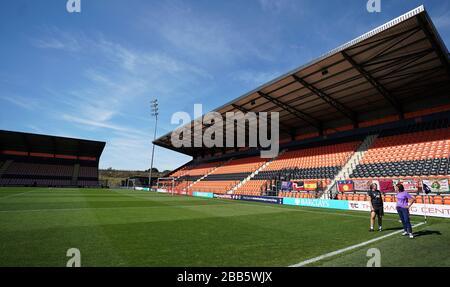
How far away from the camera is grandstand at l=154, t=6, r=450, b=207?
1600cm

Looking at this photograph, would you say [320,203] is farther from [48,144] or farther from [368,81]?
[48,144]

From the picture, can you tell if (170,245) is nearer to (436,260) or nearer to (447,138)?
(436,260)

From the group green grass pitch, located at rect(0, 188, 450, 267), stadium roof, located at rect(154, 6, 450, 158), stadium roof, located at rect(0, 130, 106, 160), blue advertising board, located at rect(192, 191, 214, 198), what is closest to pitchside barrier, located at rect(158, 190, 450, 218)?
blue advertising board, located at rect(192, 191, 214, 198)

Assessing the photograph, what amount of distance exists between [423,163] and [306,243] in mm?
17333

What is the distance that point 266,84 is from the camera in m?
22.4

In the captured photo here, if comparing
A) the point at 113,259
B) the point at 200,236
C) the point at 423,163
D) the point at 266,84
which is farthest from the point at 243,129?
the point at 113,259

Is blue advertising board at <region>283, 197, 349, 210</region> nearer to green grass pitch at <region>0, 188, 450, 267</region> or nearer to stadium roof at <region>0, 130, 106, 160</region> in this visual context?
green grass pitch at <region>0, 188, 450, 267</region>

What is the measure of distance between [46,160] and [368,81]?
69.3 m

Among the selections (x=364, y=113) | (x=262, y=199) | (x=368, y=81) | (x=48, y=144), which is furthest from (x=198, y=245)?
(x=48, y=144)

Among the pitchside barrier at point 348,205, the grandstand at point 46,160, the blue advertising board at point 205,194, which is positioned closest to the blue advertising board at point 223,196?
the pitchside barrier at point 348,205

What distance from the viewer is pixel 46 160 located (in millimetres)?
59062

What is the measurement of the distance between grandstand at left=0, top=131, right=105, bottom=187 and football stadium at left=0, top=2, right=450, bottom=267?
28.4 inches

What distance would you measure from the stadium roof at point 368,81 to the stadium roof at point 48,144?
4414 cm
